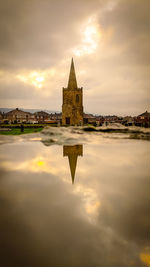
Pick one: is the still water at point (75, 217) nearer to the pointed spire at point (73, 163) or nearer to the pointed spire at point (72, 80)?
the pointed spire at point (73, 163)

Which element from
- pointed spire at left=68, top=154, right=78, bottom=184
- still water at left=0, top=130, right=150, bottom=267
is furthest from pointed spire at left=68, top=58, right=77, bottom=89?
still water at left=0, top=130, right=150, bottom=267

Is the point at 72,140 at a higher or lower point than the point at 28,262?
higher

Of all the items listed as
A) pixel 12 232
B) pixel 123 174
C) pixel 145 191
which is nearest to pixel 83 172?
pixel 123 174

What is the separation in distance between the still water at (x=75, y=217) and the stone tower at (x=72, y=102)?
139 feet

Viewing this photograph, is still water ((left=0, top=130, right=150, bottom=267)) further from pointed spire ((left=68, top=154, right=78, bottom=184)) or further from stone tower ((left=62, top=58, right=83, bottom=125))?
stone tower ((left=62, top=58, right=83, bottom=125))

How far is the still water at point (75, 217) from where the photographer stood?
1.68m

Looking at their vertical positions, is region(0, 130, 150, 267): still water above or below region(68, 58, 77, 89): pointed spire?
below

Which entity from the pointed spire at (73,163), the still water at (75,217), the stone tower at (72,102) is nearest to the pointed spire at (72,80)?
the stone tower at (72,102)

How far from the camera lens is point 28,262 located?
1.61m

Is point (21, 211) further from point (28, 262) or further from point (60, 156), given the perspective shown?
point (60, 156)

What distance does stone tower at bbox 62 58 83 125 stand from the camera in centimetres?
4609

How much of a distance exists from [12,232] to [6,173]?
7.34 ft

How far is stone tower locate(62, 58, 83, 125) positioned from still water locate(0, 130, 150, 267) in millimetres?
42321

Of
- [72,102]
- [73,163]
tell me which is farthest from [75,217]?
[72,102]
